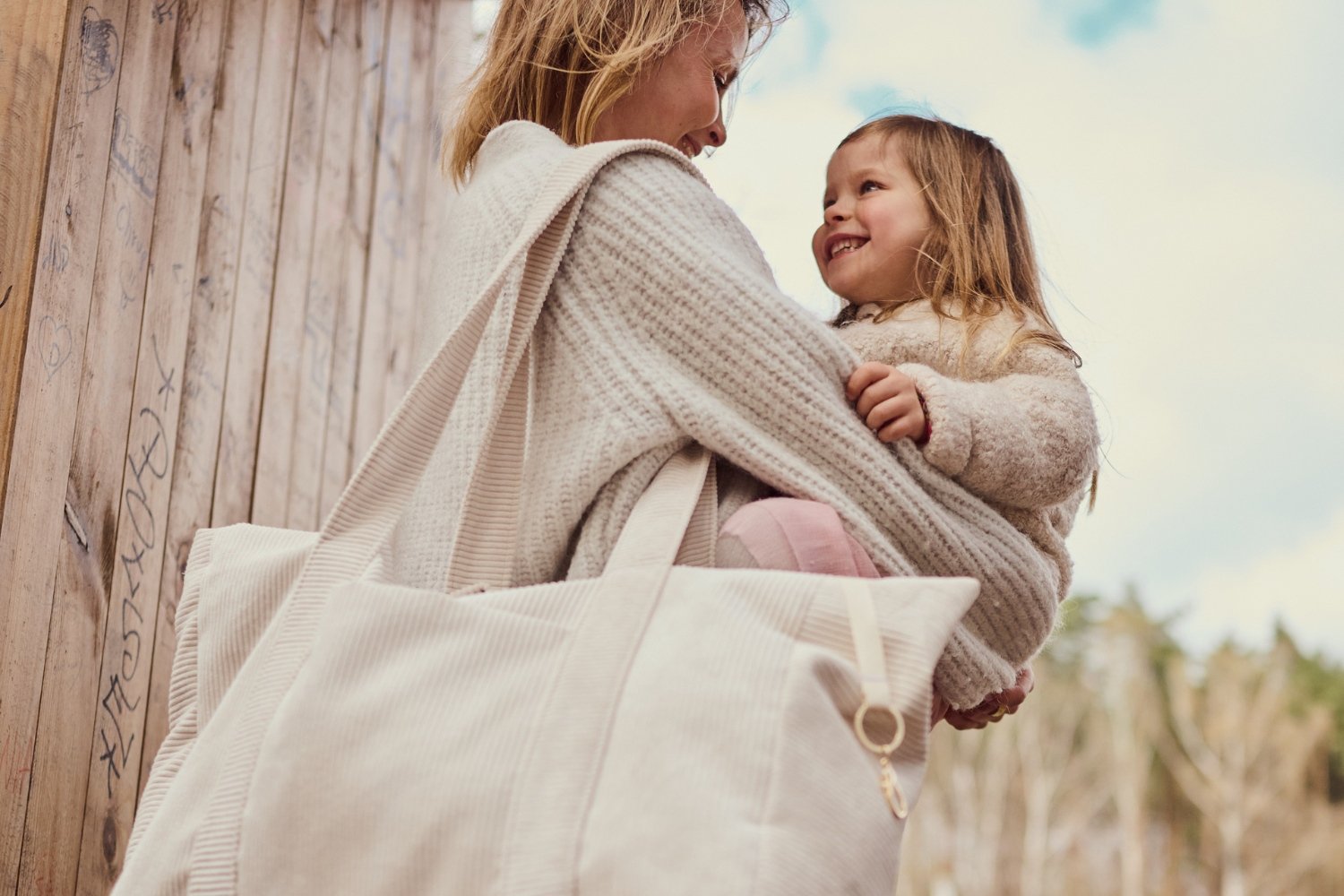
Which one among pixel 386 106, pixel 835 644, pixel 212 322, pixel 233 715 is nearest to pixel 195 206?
pixel 212 322

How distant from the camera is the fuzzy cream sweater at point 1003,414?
106 cm

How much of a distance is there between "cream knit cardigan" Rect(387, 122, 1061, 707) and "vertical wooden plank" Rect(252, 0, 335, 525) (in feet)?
3.19

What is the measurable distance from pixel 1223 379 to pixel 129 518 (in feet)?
73.2

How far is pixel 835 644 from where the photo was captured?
2.65 ft

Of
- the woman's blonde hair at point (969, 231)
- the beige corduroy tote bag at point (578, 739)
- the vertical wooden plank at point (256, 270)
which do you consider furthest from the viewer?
the vertical wooden plank at point (256, 270)

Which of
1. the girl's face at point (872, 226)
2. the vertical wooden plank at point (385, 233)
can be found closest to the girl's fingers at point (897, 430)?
the girl's face at point (872, 226)

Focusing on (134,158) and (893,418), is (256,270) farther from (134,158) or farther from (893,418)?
(893,418)

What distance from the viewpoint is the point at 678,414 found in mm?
975

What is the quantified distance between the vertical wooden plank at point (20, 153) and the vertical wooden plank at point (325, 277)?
26.3 inches

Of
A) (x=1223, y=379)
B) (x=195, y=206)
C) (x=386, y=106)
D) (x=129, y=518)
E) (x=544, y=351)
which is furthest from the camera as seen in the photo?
(x=1223, y=379)

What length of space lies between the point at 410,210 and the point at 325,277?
0.33m

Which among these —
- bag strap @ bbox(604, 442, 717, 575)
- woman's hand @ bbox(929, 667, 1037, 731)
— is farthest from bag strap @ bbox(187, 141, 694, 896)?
woman's hand @ bbox(929, 667, 1037, 731)

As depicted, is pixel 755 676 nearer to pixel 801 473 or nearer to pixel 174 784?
pixel 801 473

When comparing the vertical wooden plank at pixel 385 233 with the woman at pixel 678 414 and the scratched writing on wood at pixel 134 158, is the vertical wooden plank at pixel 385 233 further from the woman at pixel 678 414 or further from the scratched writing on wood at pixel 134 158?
the woman at pixel 678 414
